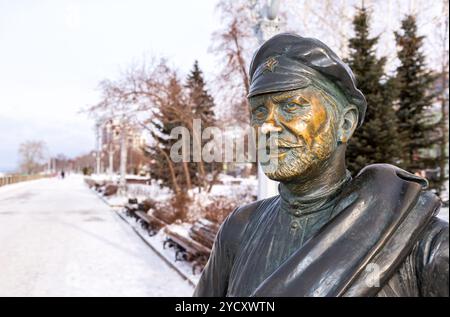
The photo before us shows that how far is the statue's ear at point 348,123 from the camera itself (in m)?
Result: 1.06

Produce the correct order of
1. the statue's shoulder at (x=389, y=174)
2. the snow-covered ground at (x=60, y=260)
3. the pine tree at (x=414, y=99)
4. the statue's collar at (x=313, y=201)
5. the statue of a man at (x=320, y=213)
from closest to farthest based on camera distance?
the statue of a man at (x=320, y=213) < the statue's shoulder at (x=389, y=174) < the statue's collar at (x=313, y=201) < the snow-covered ground at (x=60, y=260) < the pine tree at (x=414, y=99)

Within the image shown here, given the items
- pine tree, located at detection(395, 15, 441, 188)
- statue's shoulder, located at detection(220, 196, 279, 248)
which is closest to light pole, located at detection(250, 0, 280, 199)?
statue's shoulder, located at detection(220, 196, 279, 248)

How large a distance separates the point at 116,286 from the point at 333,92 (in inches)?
211

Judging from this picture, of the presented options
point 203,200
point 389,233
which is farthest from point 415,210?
point 203,200

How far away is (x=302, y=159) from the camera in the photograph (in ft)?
3.27

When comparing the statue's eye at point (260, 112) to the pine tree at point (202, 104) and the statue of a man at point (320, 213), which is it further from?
the pine tree at point (202, 104)

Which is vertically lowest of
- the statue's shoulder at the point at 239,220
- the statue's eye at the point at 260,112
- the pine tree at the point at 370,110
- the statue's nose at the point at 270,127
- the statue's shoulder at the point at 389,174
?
the statue's shoulder at the point at 239,220

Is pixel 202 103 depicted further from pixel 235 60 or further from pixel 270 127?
pixel 270 127

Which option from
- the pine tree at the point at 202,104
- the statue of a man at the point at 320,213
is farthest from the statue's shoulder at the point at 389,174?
the pine tree at the point at 202,104

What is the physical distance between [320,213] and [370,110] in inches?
319

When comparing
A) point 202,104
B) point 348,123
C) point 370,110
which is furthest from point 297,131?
point 202,104

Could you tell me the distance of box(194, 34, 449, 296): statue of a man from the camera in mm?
839

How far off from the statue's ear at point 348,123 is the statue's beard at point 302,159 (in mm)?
58
